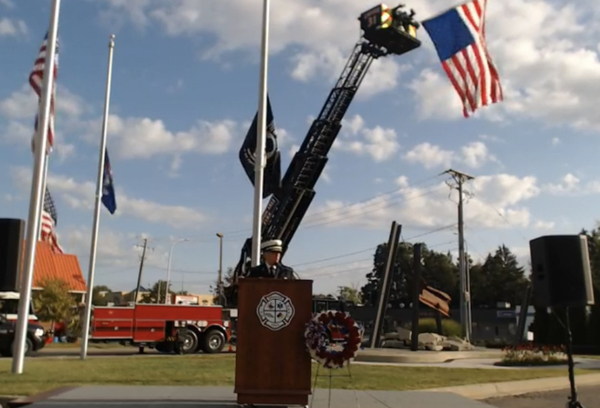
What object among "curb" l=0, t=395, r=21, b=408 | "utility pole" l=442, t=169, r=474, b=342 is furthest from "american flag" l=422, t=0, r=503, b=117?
"utility pole" l=442, t=169, r=474, b=342

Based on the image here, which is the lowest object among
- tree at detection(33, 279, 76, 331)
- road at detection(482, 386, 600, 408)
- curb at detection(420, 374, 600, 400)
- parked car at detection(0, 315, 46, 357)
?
road at detection(482, 386, 600, 408)

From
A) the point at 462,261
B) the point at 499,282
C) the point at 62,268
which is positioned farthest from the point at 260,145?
the point at 499,282

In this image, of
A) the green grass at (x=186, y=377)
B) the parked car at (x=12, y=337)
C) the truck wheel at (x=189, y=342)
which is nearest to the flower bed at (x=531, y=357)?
the green grass at (x=186, y=377)

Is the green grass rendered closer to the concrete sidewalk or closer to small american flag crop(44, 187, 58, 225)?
the concrete sidewalk

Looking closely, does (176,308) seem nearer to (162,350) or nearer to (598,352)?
(162,350)

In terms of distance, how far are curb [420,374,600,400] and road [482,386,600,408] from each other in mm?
231

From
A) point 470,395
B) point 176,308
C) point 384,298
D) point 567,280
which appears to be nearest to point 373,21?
point 384,298

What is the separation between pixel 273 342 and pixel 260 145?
276 inches

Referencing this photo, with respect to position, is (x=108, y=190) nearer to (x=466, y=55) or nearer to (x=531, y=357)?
A: (x=466, y=55)

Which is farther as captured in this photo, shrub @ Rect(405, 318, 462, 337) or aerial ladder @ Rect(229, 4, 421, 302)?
shrub @ Rect(405, 318, 462, 337)

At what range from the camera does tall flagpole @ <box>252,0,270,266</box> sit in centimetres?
1298

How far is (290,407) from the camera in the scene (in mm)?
7934

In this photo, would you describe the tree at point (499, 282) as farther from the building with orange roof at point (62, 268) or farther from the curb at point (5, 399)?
the curb at point (5, 399)

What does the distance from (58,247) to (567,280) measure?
15185 millimetres
